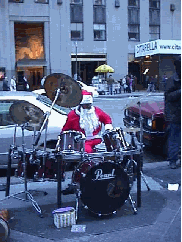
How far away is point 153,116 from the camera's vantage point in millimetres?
8953

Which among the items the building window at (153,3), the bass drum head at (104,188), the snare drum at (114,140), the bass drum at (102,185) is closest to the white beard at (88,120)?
the snare drum at (114,140)

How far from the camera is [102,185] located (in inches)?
209

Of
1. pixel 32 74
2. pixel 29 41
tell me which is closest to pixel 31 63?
pixel 32 74

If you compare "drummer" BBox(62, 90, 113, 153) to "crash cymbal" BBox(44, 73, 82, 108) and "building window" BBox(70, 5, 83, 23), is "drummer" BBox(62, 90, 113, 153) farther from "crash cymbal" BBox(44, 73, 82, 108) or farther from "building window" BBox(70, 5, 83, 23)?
"building window" BBox(70, 5, 83, 23)

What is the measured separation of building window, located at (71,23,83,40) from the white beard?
1296 inches

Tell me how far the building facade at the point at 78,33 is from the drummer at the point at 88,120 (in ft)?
103

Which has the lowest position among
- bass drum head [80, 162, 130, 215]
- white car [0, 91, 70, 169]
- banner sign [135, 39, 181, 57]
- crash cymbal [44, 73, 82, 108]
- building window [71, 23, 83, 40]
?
bass drum head [80, 162, 130, 215]

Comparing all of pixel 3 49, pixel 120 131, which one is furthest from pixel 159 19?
pixel 120 131

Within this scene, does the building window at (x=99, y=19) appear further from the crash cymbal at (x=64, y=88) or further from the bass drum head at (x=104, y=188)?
the bass drum head at (x=104, y=188)

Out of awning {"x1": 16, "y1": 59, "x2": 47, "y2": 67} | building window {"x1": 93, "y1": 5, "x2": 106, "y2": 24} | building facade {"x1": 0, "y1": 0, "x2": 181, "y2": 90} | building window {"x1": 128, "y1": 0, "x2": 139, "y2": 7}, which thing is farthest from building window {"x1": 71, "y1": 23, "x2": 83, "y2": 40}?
building window {"x1": 128, "y1": 0, "x2": 139, "y2": 7}

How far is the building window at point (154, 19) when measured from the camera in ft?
136

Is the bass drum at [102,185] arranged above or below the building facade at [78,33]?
below

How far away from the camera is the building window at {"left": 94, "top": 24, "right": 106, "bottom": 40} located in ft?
129

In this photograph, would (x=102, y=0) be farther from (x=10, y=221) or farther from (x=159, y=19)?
(x=10, y=221)
